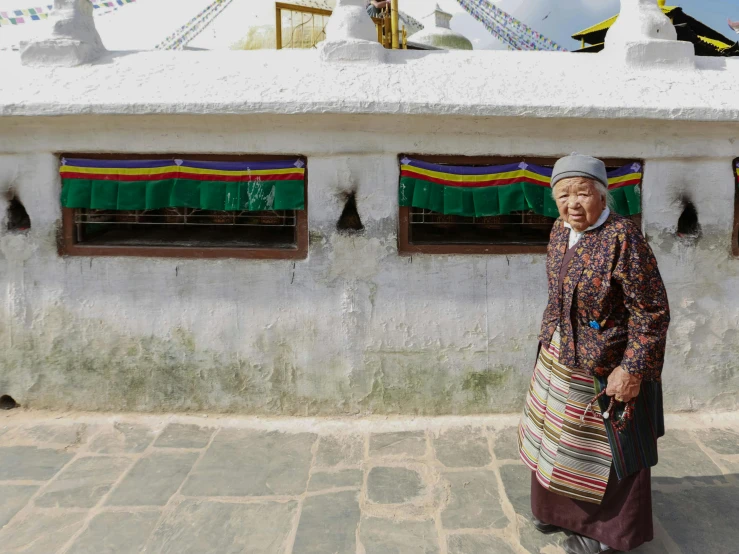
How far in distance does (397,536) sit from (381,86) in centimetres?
309

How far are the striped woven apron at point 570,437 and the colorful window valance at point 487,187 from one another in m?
1.67

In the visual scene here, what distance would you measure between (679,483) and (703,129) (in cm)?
263

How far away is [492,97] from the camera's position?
380 cm

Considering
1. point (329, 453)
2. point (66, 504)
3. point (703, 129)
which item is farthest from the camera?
point (703, 129)

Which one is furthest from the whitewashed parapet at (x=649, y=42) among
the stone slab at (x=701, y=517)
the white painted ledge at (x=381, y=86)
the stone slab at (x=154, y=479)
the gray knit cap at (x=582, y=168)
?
the stone slab at (x=154, y=479)

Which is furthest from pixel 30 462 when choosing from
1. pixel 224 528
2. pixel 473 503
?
pixel 473 503

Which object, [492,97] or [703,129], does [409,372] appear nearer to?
[492,97]

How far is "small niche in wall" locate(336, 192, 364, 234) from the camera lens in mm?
4012

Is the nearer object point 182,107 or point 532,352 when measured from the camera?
point 182,107

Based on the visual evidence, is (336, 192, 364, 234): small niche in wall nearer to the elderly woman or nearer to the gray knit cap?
the elderly woman

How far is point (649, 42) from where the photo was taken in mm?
4121

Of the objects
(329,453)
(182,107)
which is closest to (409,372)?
(329,453)

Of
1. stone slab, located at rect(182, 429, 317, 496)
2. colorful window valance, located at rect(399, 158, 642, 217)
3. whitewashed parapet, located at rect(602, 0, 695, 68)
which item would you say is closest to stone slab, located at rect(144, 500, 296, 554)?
stone slab, located at rect(182, 429, 317, 496)

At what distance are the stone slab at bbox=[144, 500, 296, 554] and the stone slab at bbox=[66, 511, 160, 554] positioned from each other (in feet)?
0.24
